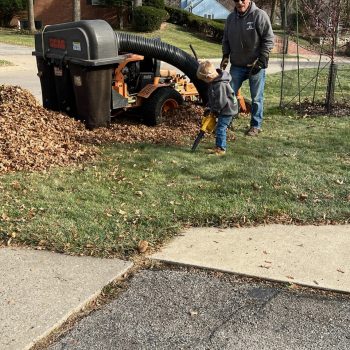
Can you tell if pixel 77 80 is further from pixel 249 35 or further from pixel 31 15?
pixel 31 15

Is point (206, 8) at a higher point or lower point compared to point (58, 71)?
higher

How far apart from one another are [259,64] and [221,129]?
128 centimetres

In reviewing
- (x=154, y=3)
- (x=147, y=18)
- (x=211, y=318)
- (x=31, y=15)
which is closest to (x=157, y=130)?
(x=211, y=318)

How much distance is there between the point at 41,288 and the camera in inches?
123

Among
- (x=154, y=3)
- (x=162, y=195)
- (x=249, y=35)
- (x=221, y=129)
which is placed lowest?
(x=162, y=195)

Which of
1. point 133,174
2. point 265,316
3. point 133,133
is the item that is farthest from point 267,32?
point 265,316

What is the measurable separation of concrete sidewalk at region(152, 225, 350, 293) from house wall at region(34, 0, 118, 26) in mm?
28634

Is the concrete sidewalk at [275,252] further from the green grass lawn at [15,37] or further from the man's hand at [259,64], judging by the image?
the green grass lawn at [15,37]

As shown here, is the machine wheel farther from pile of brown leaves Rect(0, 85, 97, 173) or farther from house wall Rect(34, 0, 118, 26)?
house wall Rect(34, 0, 118, 26)

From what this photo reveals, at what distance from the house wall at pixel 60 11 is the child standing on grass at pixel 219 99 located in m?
26.3

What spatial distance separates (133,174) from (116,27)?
26.7 meters

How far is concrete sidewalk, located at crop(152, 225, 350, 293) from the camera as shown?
134 inches

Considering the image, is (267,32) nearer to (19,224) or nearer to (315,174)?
(315,174)

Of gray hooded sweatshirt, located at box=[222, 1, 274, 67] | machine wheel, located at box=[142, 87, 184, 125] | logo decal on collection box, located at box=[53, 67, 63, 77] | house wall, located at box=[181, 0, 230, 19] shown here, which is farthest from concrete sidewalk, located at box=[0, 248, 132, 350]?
house wall, located at box=[181, 0, 230, 19]
